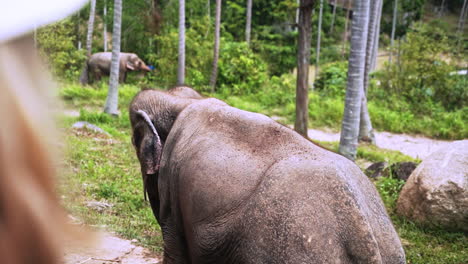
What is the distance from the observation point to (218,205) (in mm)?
2615

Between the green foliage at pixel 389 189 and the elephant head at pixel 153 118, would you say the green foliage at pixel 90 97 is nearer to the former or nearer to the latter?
the green foliage at pixel 389 189

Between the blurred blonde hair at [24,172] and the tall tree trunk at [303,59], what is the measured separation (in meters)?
8.75

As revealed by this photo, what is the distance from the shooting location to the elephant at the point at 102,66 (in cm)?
2009

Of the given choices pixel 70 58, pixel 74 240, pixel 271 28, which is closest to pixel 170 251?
pixel 74 240

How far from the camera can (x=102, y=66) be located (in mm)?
20094

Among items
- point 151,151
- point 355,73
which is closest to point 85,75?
point 355,73

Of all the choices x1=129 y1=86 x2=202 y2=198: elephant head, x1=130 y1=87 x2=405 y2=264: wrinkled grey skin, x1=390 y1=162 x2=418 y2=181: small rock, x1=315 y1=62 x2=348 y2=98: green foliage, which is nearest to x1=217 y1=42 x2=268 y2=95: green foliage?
x1=315 y1=62 x2=348 y2=98: green foliage

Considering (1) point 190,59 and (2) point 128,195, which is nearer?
(2) point 128,195

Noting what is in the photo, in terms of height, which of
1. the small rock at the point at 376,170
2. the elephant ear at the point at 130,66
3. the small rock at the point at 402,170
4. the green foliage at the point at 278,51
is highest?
the green foliage at the point at 278,51

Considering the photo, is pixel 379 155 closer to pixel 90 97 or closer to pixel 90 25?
pixel 90 97

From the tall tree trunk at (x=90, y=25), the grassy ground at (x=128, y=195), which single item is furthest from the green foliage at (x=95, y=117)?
the tall tree trunk at (x=90, y=25)

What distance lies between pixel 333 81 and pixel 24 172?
1853 cm

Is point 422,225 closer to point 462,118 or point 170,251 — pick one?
point 170,251

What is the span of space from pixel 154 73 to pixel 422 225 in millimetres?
15816
